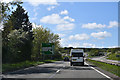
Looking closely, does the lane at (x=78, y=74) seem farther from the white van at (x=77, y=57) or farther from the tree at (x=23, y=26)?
the tree at (x=23, y=26)

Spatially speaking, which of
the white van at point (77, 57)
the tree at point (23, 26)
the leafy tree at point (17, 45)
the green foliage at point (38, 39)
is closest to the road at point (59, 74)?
the white van at point (77, 57)

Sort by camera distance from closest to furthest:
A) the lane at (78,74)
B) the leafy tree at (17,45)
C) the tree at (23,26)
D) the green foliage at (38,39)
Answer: the lane at (78,74) → the leafy tree at (17,45) → the tree at (23,26) → the green foliage at (38,39)

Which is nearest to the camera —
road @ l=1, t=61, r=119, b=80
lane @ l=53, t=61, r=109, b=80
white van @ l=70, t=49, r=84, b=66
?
road @ l=1, t=61, r=119, b=80

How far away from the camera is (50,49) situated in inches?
1021

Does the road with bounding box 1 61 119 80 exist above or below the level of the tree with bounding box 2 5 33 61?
below

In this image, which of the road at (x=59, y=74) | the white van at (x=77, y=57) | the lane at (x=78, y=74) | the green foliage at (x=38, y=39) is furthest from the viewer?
the green foliage at (x=38, y=39)

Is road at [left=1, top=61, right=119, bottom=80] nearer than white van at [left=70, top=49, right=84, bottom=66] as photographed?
Yes

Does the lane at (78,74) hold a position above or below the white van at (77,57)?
below

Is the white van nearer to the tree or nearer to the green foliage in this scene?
the tree

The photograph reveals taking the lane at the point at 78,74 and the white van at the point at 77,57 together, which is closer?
the lane at the point at 78,74

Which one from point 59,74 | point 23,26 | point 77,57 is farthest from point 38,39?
point 59,74

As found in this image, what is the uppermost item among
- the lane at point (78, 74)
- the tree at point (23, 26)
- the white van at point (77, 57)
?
the tree at point (23, 26)

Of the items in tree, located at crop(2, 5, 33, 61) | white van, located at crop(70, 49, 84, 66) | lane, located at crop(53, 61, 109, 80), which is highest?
tree, located at crop(2, 5, 33, 61)

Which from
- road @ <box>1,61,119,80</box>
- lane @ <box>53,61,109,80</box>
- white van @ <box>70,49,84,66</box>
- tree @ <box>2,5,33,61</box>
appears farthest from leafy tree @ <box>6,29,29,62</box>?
lane @ <box>53,61,109,80</box>
